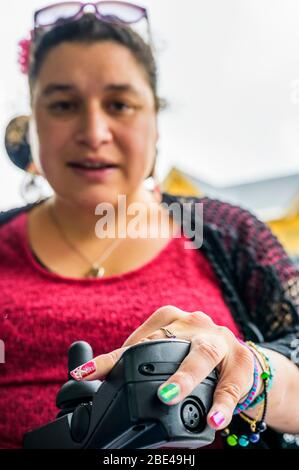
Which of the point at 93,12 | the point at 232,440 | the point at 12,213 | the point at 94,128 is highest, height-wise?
the point at 93,12

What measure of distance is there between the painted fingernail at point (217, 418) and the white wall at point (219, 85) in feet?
1.32

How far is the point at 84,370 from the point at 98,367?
0.05 ft

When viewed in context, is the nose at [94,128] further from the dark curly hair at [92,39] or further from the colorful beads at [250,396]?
the colorful beads at [250,396]

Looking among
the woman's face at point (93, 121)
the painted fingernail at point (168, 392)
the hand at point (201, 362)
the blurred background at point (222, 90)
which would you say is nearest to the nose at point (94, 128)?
the woman's face at point (93, 121)

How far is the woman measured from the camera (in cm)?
59

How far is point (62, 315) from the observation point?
0.61 m

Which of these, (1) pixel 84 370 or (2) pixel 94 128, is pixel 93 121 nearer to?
(2) pixel 94 128

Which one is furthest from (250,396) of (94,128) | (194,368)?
(94,128)

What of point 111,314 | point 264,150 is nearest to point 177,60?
point 264,150

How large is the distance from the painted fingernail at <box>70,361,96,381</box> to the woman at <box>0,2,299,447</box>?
0.39ft

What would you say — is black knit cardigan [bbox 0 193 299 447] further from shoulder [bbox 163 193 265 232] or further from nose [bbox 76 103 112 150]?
nose [bbox 76 103 112 150]

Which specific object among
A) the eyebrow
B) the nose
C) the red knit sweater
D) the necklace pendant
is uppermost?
the eyebrow

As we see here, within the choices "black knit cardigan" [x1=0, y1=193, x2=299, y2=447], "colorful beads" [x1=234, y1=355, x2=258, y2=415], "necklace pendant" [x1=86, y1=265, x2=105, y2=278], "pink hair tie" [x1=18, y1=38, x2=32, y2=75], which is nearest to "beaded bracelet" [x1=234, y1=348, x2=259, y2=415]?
"colorful beads" [x1=234, y1=355, x2=258, y2=415]
